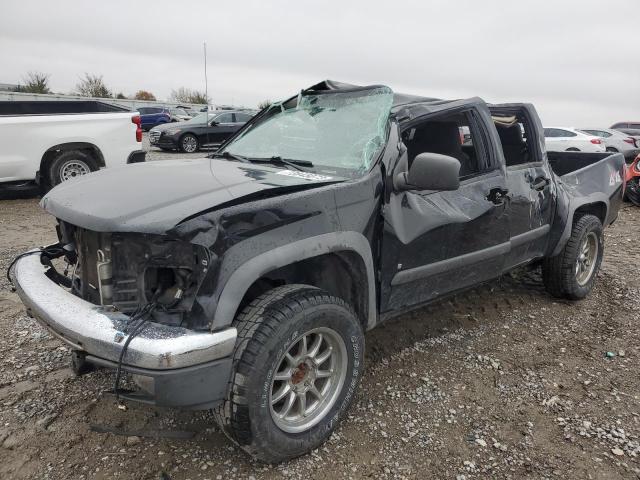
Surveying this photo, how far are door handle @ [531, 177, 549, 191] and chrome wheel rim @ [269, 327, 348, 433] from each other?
2275 mm

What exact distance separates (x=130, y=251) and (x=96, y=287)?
394 millimetres

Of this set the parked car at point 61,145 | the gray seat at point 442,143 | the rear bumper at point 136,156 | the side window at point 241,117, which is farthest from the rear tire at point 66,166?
the side window at point 241,117

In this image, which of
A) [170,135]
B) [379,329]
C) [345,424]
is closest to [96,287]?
[345,424]

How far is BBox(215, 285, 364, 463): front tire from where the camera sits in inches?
84.4

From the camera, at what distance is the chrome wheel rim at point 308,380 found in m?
2.38

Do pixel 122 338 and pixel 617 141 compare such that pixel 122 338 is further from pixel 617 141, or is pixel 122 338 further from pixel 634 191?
pixel 617 141

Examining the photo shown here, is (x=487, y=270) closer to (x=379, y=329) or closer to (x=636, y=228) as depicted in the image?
(x=379, y=329)

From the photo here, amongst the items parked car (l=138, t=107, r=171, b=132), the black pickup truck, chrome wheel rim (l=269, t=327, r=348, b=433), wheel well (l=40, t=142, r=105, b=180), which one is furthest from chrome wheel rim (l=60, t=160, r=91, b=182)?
parked car (l=138, t=107, r=171, b=132)

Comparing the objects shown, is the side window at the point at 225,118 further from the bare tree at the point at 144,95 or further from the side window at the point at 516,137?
the bare tree at the point at 144,95

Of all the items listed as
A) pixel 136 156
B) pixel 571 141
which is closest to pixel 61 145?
pixel 136 156

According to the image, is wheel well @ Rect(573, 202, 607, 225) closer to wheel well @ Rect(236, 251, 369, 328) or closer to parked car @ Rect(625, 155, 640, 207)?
wheel well @ Rect(236, 251, 369, 328)

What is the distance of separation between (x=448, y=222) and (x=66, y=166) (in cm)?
668

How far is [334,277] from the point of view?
9.11ft

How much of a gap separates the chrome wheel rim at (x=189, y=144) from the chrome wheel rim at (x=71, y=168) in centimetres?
882
